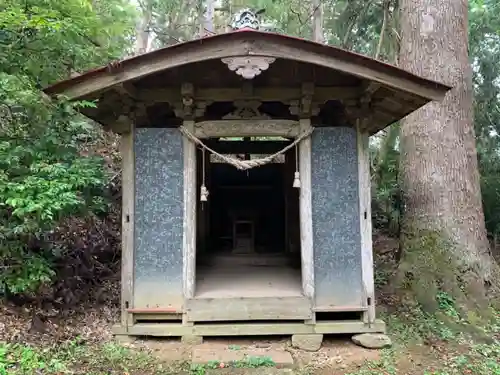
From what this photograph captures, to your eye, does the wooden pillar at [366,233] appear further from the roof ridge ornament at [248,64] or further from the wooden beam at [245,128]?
the roof ridge ornament at [248,64]

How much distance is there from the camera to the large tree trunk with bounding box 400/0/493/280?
587 cm

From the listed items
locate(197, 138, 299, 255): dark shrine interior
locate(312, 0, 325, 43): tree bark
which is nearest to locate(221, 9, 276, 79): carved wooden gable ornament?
locate(197, 138, 299, 255): dark shrine interior

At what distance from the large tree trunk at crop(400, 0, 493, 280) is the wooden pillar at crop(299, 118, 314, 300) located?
6.38ft

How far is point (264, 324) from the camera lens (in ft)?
15.7

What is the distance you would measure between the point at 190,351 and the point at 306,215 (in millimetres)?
1863

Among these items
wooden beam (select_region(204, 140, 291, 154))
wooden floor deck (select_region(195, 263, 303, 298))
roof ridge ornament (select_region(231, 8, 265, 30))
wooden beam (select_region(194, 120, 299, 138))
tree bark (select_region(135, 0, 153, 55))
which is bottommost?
wooden floor deck (select_region(195, 263, 303, 298))

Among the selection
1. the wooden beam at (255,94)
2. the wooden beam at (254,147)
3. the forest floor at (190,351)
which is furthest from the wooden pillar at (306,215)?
the wooden beam at (254,147)

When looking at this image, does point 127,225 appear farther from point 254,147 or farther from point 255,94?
point 254,147

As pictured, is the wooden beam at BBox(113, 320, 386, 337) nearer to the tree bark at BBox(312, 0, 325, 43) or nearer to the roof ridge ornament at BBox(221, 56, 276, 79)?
the roof ridge ornament at BBox(221, 56, 276, 79)

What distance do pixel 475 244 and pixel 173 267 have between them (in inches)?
154

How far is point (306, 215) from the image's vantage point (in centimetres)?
486

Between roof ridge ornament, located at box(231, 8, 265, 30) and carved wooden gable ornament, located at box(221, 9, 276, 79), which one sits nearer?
carved wooden gable ornament, located at box(221, 9, 276, 79)

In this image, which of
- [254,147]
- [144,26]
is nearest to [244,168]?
[254,147]

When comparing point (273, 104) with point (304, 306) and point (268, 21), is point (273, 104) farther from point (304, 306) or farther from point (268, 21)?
point (268, 21)
